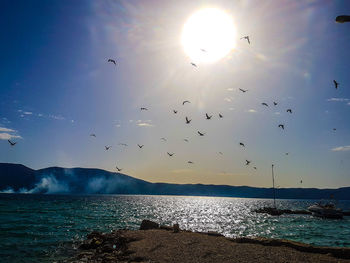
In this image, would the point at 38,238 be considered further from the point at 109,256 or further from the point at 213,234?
the point at 213,234

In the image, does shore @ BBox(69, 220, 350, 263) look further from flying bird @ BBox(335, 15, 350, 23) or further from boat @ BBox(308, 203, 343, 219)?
boat @ BBox(308, 203, 343, 219)

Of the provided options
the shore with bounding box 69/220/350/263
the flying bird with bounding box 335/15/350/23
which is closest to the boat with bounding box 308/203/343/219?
the shore with bounding box 69/220/350/263

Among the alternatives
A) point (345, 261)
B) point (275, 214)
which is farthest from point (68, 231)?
point (275, 214)

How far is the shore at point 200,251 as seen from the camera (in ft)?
58.6

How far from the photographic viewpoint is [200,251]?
19672 millimetres

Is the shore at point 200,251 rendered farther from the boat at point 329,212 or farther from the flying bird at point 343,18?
the boat at point 329,212

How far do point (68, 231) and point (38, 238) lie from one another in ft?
20.0

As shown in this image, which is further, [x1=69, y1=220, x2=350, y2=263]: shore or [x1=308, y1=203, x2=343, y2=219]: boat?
[x1=308, y1=203, x2=343, y2=219]: boat

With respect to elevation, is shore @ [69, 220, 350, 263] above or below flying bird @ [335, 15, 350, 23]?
below

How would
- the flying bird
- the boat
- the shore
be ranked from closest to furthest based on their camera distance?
1. the flying bird
2. the shore
3. the boat

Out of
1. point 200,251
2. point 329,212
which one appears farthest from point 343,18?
point 329,212

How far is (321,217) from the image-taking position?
7862 centimetres

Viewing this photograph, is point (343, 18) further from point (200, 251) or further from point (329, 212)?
point (329, 212)

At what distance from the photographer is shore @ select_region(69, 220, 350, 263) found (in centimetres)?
1788
